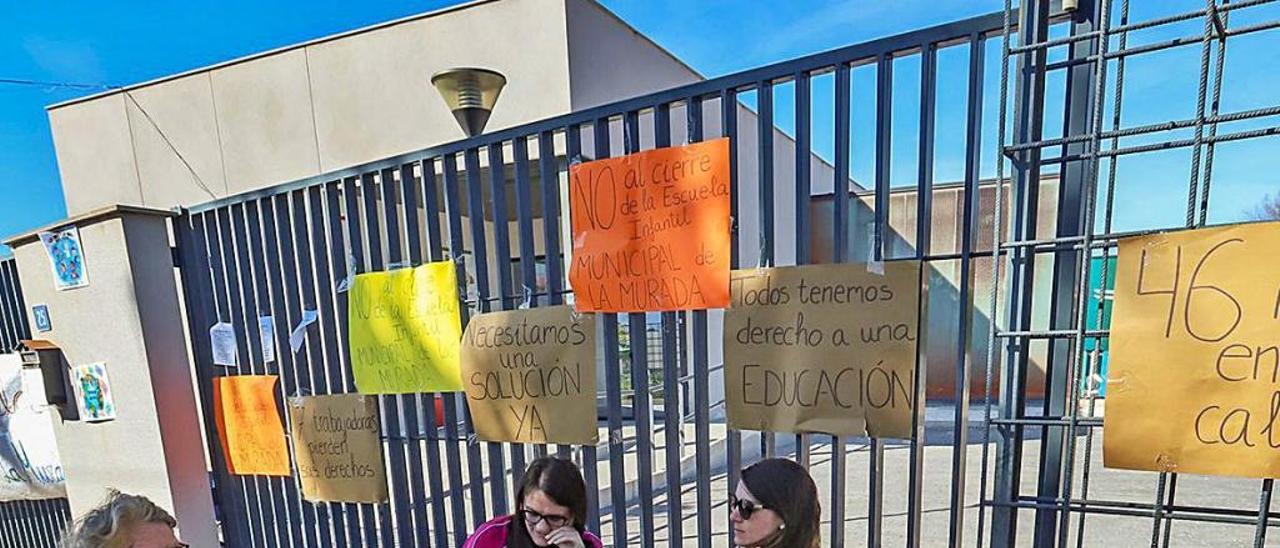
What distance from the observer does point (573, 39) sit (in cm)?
580

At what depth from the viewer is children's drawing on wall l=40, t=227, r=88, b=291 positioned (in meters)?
2.57

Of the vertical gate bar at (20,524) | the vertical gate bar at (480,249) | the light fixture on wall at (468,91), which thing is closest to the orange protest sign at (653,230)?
the vertical gate bar at (480,249)

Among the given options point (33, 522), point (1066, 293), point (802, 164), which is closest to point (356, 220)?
point (802, 164)

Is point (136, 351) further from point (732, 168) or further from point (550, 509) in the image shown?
point (732, 168)

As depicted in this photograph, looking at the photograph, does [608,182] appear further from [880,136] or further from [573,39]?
[573,39]

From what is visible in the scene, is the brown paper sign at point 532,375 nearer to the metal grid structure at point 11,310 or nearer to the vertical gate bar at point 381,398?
the vertical gate bar at point 381,398

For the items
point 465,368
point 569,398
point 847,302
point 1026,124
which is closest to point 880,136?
point 1026,124

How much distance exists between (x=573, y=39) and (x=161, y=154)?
5.98m

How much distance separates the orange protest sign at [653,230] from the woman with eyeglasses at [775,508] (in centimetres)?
46

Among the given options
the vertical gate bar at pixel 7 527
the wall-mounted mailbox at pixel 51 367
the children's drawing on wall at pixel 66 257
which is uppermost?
the children's drawing on wall at pixel 66 257

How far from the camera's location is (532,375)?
6.04ft

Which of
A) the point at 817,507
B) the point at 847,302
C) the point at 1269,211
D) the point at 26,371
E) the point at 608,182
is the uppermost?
the point at 608,182

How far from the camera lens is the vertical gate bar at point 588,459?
1775mm

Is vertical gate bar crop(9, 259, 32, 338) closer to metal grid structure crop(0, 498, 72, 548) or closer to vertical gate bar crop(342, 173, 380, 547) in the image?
metal grid structure crop(0, 498, 72, 548)
